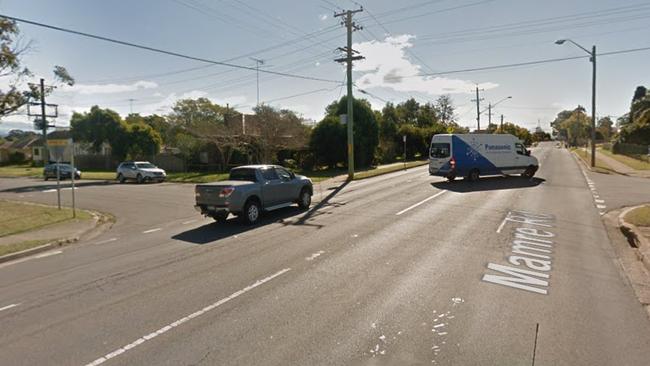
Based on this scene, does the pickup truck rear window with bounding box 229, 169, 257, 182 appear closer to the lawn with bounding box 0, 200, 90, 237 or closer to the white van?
the lawn with bounding box 0, 200, 90, 237

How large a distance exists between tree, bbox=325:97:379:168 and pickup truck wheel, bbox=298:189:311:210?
19.4 metres

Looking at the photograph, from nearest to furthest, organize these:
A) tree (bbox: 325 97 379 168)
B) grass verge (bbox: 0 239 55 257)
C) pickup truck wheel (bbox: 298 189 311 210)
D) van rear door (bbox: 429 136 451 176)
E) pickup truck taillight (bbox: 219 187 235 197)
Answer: grass verge (bbox: 0 239 55 257)
pickup truck taillight (bbox: 219 187 235 197)
pickup truck wheel (bbox: 298 189 311 210)
van rear door (bbox: 429 136 451 176)
tree (bbox: 325 97 379 168)

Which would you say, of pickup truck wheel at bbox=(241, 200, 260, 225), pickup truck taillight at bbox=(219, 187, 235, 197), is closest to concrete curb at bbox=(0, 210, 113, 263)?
pickup truck taillight at bbox=(219, 187, 235, 197)

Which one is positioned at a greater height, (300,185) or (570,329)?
(300,185)

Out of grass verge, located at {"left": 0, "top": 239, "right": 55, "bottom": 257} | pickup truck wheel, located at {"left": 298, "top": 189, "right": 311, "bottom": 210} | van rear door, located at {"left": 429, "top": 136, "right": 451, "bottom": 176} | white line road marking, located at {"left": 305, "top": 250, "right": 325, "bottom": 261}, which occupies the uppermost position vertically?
van rear door, located at {"left": 429, "top": 136, "right": 451, "bottom": 176}

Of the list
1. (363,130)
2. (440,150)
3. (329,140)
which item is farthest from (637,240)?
(363,130)

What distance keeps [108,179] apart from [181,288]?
30710 millimetres

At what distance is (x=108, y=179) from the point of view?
105 feet

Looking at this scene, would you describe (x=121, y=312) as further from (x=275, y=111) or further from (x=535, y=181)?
(x=275, y=111)

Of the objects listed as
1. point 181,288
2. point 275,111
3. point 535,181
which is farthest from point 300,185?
point 275,111

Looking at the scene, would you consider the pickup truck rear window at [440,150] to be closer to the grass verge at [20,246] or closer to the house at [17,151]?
the grass verge at [20,246]

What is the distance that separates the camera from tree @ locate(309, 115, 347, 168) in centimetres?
3128

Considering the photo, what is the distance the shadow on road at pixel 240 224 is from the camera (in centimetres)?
968

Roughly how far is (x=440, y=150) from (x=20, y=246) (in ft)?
59.0
